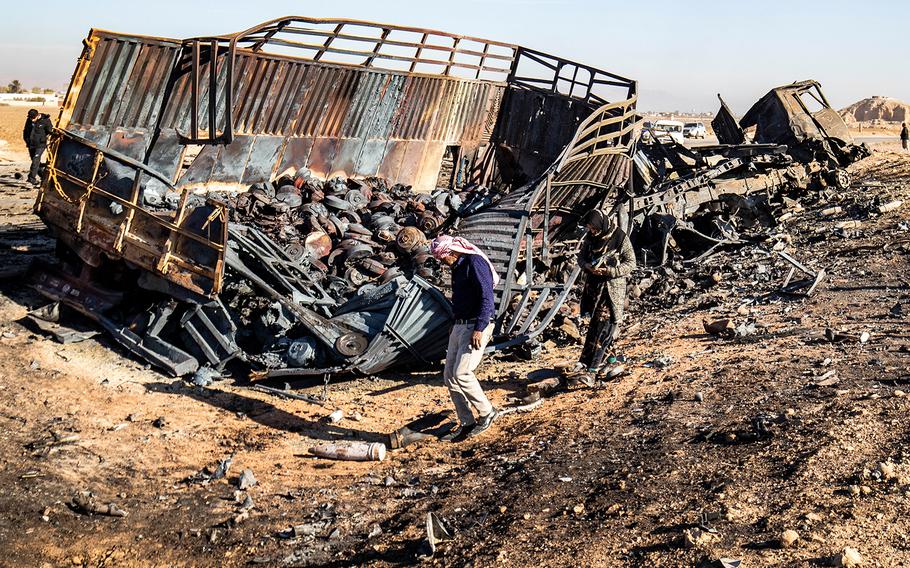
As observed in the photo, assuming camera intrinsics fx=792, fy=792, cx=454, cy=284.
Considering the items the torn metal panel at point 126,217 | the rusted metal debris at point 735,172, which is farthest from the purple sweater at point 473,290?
the rusted metal debris at point 735,172

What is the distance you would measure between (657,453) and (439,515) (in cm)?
152

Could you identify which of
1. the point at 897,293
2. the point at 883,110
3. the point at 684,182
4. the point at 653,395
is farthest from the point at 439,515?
the point at 883,110

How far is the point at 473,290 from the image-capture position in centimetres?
587

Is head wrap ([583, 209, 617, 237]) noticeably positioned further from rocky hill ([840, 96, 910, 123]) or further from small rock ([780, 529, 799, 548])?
rocky hill ([840, 96, 910, 123])

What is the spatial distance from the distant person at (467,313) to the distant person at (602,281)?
1.41 m

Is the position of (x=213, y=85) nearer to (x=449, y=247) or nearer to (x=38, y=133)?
(x=38, y=133)

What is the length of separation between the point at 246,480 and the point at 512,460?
187 cm

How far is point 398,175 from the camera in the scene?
13766 millimetres

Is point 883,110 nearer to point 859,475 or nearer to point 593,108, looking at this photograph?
point 593,108

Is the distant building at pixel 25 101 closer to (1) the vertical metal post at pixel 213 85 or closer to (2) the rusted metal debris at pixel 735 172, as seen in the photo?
(1) the vertical metal post at pixel 213 85

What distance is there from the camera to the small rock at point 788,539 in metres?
3.90

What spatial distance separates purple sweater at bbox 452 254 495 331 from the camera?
585 cm

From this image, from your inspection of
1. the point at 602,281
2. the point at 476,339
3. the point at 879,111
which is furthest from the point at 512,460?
the point at 879,111

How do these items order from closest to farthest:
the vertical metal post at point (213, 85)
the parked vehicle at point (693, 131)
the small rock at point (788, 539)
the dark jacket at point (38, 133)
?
the small rock at point (788, 539)
the vertical metal post at point (213, 85)
the dark jacket at point (38, 133)
the parked vehicle at point (693, 131)
